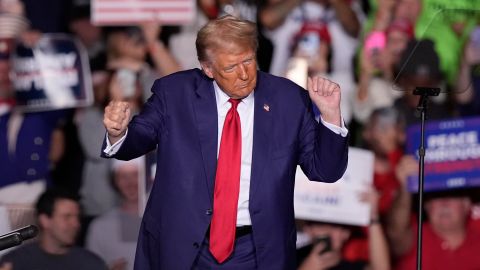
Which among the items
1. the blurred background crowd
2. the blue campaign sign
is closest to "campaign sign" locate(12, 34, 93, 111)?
the blurred background crowd

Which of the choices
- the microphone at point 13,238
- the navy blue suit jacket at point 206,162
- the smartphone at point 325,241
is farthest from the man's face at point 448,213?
the microphone at point 13,238

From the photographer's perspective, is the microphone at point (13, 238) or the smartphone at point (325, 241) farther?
the smartphone at point (325, 241)

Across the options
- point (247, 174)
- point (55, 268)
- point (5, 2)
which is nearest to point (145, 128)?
point (247, 174)

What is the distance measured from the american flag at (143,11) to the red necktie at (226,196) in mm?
2741

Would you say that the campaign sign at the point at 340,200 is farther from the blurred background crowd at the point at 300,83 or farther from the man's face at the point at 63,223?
the man's face at the point at 63,223

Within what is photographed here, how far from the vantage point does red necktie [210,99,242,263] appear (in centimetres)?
318

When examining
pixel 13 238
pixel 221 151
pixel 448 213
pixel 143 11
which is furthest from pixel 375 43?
pixel 13 238

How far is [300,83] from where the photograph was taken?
5.78 meters

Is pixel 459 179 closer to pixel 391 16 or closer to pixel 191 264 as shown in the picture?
pixel 391 16

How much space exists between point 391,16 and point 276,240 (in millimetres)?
2891

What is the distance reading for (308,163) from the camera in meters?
3.25

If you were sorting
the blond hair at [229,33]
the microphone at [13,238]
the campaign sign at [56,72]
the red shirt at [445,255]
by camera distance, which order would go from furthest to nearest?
A: the campaign sign at [56,72] < the red shirt at [445,255] < the blond hair at [229,33] < the microphone at [13,238]

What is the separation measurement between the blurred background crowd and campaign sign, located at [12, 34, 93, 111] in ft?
0.15

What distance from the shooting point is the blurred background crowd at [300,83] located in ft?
18.8
